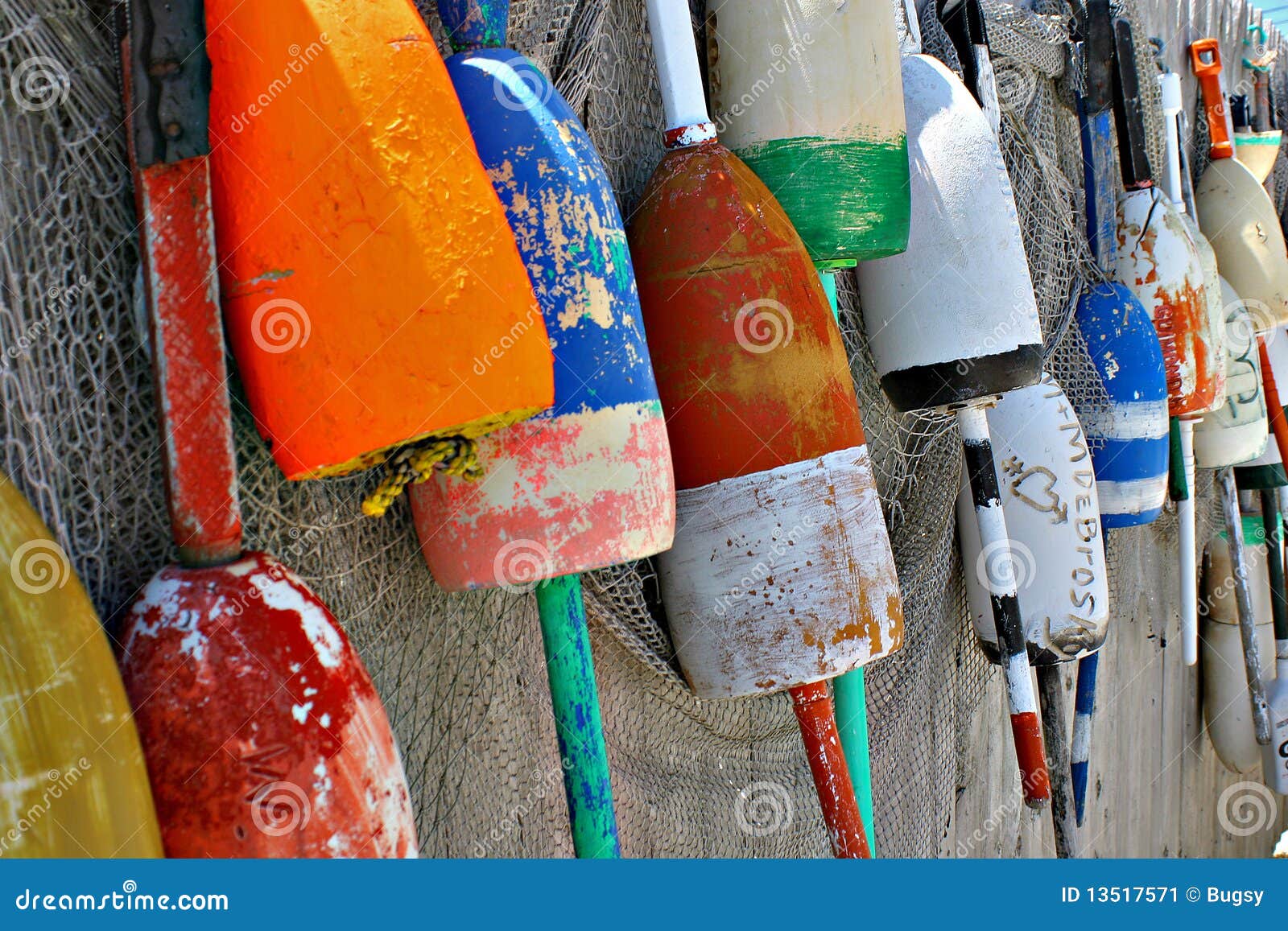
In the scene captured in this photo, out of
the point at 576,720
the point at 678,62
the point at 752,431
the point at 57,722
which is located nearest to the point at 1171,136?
the point at 678,62

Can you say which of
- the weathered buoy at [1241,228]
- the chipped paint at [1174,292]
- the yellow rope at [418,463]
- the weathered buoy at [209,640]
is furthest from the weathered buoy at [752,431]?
the weathered buoy at [1241,228]

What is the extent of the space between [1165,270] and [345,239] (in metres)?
2.01

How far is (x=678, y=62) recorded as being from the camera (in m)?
1.27

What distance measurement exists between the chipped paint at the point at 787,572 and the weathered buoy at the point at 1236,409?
1859 millimetres

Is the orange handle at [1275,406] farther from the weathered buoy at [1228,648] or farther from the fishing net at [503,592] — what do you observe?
the fishing net at [503,592]

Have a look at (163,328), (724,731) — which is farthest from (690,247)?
(724,731)

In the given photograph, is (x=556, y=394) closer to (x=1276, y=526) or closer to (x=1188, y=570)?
(x=1188, y=570)

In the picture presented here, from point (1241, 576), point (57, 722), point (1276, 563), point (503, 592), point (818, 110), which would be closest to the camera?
point (57, 722)

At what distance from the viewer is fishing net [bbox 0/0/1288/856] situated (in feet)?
2.65

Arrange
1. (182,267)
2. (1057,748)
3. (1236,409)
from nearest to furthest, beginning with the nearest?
1. (182,267)
2. (1057,748)
3. (1236,409)

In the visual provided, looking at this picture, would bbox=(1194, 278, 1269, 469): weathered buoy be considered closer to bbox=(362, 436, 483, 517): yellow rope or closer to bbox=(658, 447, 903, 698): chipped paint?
bbox=(658, 447, 903, 698): chipped paint

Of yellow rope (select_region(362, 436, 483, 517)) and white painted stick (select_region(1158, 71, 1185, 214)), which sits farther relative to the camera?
white painted stick (select_region(1158, 71, 1185, 214))

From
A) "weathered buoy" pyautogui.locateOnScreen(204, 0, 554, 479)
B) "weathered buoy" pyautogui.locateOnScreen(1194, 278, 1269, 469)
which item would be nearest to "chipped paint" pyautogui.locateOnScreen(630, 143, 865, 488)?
"weathered buoy" pyautogui.locateOnScreen(204, 0, 554, 479)

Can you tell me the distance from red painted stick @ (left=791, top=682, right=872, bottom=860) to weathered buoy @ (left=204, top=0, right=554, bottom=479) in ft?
2.01
